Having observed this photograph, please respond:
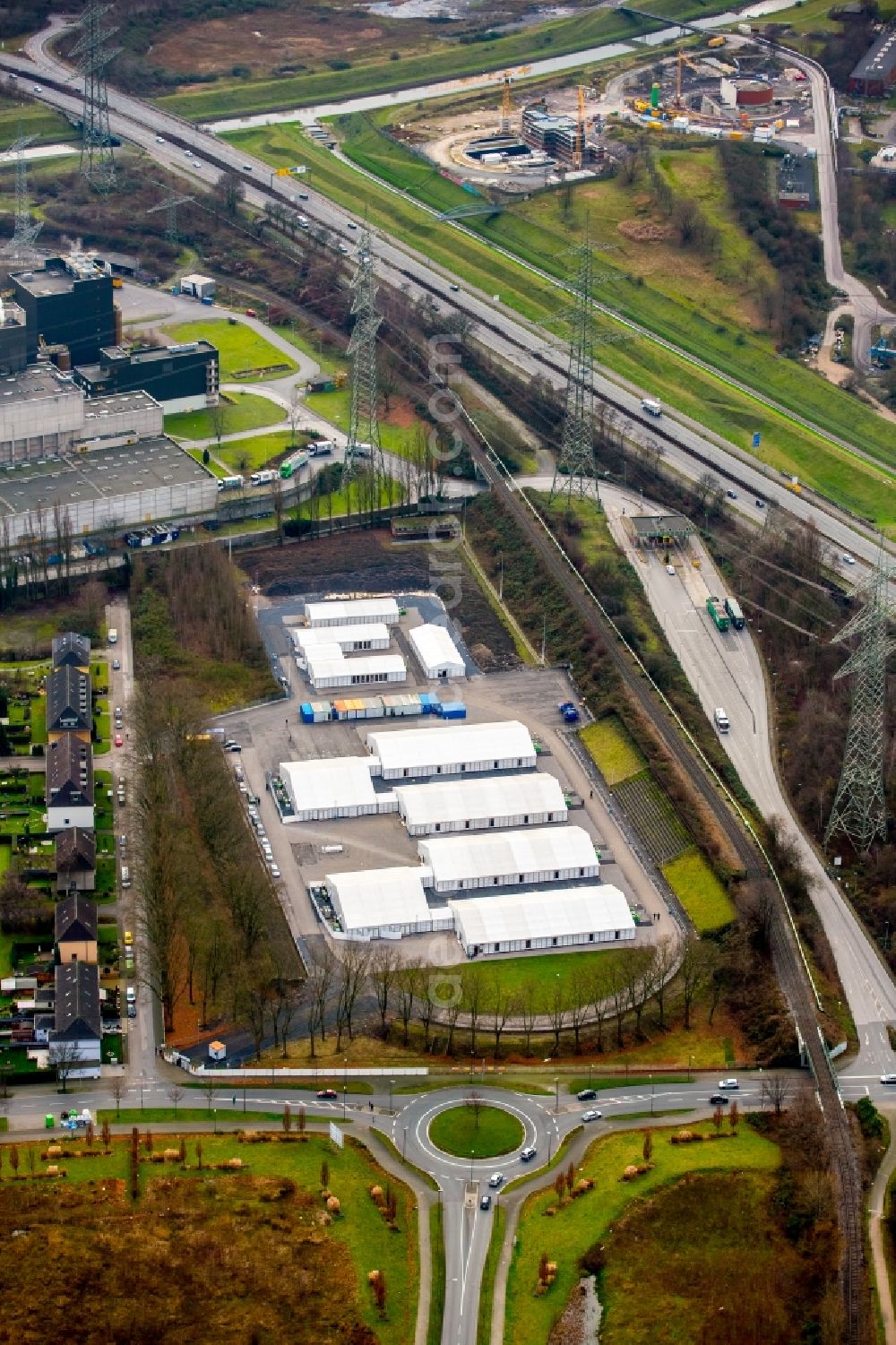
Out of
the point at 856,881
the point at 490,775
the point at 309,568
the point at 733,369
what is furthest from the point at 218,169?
the point at 856,881

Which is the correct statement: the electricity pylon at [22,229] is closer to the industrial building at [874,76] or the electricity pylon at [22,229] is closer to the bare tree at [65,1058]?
the industrial building at [874,76]

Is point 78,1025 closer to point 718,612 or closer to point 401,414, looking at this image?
point 718,612

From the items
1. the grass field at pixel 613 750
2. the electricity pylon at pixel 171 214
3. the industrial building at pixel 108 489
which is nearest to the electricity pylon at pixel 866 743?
the grass field at pixel 613 750

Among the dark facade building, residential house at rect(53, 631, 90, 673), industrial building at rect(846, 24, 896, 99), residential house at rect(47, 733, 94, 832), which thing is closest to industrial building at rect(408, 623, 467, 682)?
residential house at rect(53, 631, 90, 673)

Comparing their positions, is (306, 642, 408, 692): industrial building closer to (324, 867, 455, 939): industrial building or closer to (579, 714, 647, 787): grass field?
(579, 714, 647, 787): grass field

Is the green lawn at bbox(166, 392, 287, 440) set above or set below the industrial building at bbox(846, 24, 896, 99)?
below

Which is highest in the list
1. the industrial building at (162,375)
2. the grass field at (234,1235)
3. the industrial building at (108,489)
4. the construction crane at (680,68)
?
the construction crane at (680,68)
